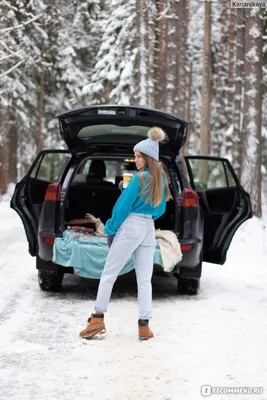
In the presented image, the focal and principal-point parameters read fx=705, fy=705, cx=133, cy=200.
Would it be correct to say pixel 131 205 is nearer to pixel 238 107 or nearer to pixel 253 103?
pixel 253 103

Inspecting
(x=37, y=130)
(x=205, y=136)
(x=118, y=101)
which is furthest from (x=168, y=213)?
(x=37, y=130)

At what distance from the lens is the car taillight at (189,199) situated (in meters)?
8.59

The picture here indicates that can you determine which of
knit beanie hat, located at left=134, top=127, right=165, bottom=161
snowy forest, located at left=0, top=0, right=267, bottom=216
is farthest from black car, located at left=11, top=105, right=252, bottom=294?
snowy forest, located at left=0, top=0, right=267, bottom=216

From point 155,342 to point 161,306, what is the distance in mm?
1701

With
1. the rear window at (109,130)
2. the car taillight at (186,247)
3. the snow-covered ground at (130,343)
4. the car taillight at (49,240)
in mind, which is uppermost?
the rear window at (109,130)

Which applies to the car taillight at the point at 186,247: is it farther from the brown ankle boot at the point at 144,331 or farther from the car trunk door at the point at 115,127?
the brown ankle boot at the point at 144,331

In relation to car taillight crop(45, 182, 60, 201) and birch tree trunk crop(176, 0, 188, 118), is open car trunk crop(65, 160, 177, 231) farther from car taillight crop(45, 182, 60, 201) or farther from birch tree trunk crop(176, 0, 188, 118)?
birch tree trunk crop(176, 0, 188, 118)

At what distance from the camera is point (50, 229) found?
28.0ft

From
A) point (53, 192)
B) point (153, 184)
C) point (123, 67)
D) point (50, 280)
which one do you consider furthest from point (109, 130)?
point (123, 67)

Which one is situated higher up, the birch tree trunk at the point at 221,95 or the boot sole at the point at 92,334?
the birch tree trunk at the point at 221,95

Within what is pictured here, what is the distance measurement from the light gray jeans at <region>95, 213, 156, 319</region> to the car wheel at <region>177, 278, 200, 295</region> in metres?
2.16

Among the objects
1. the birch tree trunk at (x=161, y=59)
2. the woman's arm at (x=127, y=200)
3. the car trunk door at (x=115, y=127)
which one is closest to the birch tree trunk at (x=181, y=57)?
the birch tree trunk at (x=161, y=59)

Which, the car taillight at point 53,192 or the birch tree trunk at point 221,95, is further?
the birch tree trunk at point 221,95

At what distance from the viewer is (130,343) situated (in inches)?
253
